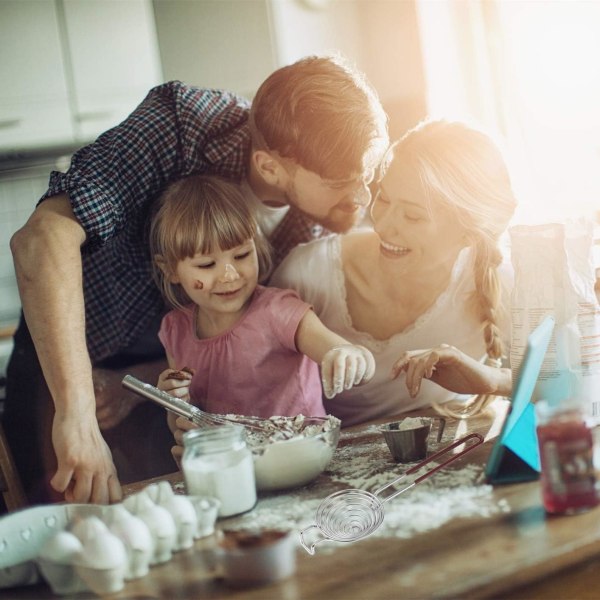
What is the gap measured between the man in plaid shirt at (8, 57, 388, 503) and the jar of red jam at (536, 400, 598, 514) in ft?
1.99

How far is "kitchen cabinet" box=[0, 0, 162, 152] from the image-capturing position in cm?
292

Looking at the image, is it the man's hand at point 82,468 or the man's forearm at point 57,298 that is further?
the man's forearm at point 57,298

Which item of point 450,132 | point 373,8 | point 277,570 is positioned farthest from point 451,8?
point 277,570

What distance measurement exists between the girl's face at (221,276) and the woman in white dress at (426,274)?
0.19m

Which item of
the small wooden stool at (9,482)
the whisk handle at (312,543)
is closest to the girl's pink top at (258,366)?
the small wooden stool at (9,482)

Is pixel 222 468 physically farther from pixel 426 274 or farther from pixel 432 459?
pixel 426 274

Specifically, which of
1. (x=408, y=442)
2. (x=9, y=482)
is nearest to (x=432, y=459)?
(x=408, y=442)

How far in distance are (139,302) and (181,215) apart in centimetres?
34

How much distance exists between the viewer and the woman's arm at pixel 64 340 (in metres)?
1.14

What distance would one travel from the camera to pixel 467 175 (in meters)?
1.51

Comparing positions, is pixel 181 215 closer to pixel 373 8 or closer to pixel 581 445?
pixel 581 445

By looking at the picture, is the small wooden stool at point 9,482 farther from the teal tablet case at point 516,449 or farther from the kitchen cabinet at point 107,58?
the kitchen cabinet at point 107,58

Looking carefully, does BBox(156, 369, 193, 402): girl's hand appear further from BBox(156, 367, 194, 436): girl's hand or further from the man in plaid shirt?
the man in plaid shirt

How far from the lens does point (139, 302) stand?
5.72 ft
